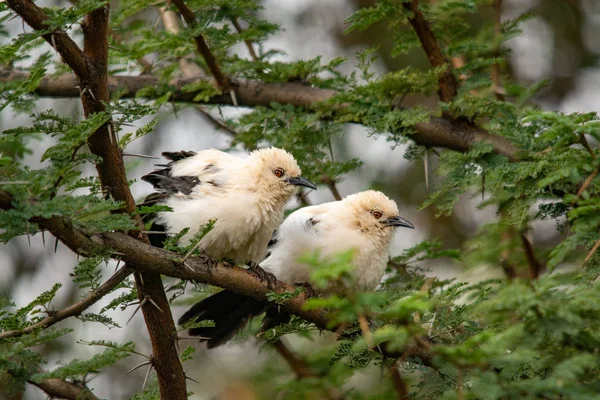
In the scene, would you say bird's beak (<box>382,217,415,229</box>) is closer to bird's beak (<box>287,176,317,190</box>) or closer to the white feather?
the white feather

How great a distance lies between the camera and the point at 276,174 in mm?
6180

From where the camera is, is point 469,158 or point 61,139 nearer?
point 61,139

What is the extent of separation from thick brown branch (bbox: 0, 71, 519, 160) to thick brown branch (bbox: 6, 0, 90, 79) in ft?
5.31

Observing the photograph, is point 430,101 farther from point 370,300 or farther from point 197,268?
point 370,300

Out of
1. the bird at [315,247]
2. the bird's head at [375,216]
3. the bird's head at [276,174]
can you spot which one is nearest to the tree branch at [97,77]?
the bird's head at [276,174]

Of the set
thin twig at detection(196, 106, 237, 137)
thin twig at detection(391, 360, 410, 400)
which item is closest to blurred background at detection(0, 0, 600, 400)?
thin twig at detection(196, 106, 237, 137)

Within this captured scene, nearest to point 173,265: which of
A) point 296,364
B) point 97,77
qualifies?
point 296,364

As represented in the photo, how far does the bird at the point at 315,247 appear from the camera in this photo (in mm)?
6371

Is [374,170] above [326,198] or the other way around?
above

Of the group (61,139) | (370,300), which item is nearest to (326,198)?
(61,139)

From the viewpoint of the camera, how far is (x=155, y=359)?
5.13 metres

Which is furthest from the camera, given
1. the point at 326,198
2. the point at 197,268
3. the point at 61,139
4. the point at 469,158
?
the point at 326,198

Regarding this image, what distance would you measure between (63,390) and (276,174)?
215 centimetres

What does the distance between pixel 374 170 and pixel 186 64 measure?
3850 mm
